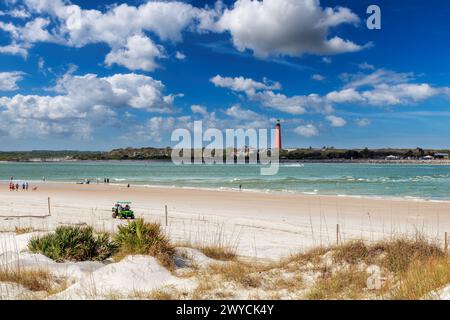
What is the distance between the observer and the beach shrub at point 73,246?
32.7 feet

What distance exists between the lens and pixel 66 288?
7188 mm

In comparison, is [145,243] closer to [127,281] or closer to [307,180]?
[127,281]

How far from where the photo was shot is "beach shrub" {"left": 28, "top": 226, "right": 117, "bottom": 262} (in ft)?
32.7

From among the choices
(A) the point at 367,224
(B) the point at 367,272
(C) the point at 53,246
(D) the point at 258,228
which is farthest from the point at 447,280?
(A) the point at 367,224

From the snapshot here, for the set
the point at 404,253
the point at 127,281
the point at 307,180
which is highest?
the point at 404,253

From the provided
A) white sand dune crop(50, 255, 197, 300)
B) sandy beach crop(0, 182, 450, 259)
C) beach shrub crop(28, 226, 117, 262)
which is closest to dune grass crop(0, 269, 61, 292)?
white sand dune crop(50, 255, 197, 300)

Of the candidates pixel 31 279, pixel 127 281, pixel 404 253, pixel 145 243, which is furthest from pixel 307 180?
pixel 31 279

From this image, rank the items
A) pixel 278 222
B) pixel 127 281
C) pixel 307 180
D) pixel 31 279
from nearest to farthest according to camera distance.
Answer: pixel 127 281 < pixel 31 279 < pixel 278 222 < pixel 307 180

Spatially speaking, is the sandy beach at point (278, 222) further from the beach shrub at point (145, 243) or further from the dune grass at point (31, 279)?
the dune grass at point (31, 279)

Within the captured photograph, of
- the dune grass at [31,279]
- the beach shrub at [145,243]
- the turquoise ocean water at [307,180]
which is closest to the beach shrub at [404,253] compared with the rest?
the beach shrub at [145,243]

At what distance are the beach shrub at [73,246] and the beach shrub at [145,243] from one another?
0.61 meters

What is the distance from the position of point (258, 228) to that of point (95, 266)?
11727 millimetres

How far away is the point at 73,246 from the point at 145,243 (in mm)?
2172

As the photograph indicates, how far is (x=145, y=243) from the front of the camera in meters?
9.12
